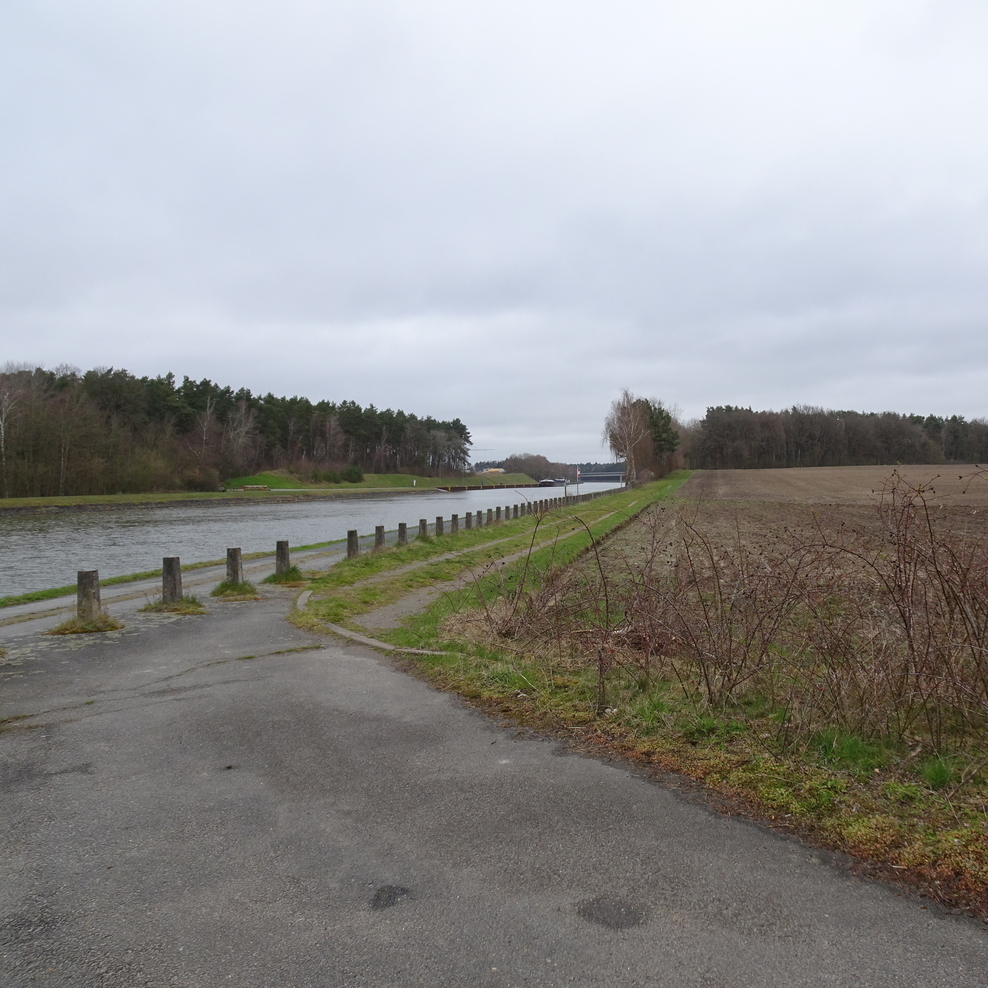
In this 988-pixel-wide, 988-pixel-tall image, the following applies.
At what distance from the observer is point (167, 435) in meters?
71.5

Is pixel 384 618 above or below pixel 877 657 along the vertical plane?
below

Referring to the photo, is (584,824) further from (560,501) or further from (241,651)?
(560,501)

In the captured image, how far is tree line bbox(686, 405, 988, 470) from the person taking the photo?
417 ft

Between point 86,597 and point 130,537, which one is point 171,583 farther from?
point 130,537

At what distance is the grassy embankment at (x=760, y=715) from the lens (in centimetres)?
357

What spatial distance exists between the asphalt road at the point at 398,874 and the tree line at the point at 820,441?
125929mm

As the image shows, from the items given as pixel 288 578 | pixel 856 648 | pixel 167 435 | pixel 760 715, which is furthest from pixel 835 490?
pixel 167 435

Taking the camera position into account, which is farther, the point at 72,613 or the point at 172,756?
the point at 72,613

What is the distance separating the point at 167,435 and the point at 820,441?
110m

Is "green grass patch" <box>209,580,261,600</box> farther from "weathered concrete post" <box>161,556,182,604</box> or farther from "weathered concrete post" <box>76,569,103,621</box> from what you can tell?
"weathered concrete post" <box>76,569,103,621</box>

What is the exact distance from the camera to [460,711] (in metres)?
5.80

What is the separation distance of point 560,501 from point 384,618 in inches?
1277

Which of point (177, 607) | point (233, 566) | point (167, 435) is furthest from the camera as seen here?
point (167, 435)

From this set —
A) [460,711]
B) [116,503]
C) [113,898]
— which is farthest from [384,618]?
[116,503]
